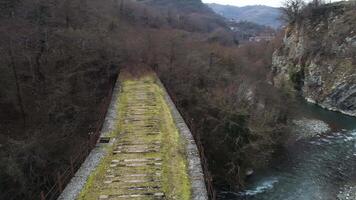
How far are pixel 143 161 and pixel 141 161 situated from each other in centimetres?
8

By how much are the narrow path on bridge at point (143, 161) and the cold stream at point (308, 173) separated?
24.0 ft

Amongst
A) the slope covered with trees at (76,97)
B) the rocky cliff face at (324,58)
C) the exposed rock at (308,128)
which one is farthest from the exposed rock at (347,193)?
the rocky cliff face at (324,58)

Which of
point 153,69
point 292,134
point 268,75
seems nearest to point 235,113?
point 292,134

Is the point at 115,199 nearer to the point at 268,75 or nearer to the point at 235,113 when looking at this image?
the point at 235,113

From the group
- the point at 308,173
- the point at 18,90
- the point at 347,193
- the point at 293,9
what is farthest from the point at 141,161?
the point at 293,9

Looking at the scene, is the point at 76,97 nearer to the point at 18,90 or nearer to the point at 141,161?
the point at 18,90

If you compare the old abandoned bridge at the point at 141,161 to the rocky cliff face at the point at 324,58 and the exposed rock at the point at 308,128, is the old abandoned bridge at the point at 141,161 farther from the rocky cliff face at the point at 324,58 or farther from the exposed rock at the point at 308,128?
the rocky cliff face at the point at 324,58

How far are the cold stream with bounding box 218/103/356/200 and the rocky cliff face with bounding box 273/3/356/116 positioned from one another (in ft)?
57.4

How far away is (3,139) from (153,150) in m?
11.3

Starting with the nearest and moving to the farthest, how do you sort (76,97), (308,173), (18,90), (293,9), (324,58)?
(18,90), (308,173), (76,97), (324,58), (293,9)

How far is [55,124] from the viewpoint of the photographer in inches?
1056

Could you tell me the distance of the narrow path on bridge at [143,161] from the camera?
1367 cm

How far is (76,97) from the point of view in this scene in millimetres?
30516

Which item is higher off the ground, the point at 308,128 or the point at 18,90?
the point at 18,90
